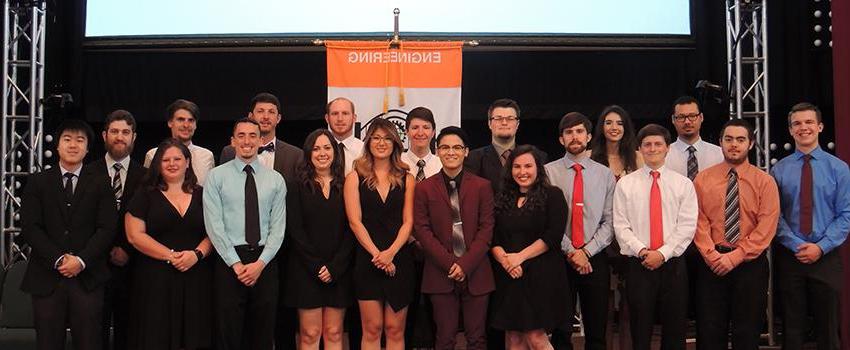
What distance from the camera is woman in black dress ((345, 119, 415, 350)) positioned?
3.93m

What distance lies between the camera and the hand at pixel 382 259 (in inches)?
154

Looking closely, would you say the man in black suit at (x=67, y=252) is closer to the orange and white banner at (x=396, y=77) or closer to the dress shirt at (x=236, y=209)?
the dress shirt at (x=236, y=209)

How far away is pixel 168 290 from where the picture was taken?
3.96 m

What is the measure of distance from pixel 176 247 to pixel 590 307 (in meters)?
2.03

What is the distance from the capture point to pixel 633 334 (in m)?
4.20

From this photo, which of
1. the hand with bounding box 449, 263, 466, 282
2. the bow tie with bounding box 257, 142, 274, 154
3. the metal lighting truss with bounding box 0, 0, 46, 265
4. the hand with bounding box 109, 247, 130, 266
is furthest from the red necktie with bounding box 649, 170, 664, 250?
the metal lighting truss with bounding box 0, 0, 46, 265

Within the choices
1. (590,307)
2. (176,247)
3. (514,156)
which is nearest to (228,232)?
(176,247)

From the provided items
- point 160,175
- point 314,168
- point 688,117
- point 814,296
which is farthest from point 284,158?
point 814,296

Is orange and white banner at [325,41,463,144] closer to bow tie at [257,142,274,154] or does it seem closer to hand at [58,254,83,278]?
bow tie at [257,142,274,154]

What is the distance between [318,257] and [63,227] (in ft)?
3.98

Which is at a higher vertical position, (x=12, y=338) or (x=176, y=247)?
(x=176, y=247)

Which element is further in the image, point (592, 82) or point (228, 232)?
point (592, 82)

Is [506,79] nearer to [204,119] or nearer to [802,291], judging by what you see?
[204,119]

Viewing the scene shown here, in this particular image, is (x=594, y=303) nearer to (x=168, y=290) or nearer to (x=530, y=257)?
(x=530, y=257)
